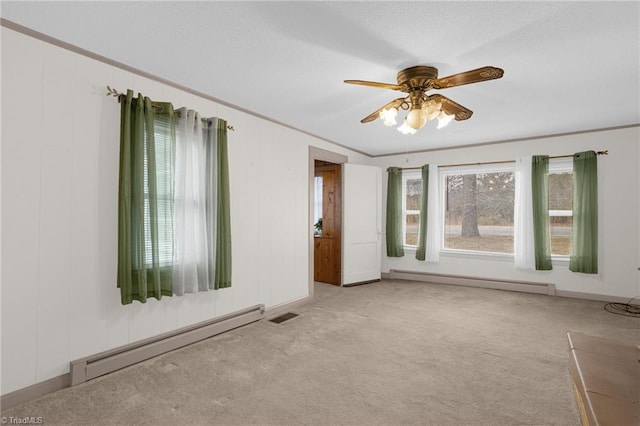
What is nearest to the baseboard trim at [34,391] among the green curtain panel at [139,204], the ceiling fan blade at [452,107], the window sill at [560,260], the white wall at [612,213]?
the green curtain panel at [139,204]

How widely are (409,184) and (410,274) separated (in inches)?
69.8

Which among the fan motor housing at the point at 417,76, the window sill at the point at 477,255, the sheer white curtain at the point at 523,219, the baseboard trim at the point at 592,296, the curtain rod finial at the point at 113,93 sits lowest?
the baseboard trim at the point at 592,296

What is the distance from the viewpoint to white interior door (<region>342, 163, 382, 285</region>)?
5590 mm

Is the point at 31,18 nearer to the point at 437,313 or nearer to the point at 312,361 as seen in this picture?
the point at 312,361

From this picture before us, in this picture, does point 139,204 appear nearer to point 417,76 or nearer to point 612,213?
point 417,76

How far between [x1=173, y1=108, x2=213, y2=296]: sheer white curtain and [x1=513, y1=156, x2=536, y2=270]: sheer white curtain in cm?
466

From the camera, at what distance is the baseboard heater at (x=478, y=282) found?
16.4 feet

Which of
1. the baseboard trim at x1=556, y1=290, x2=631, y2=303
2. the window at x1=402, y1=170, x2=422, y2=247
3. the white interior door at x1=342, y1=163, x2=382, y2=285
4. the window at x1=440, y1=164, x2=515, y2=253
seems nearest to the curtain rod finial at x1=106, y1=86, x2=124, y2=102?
the white interior door at x1=342, y1=163, x2=382, y2=285

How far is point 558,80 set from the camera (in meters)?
2.89

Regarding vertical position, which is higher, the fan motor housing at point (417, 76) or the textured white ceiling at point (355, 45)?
the textured white ceiling at point (355, 45)

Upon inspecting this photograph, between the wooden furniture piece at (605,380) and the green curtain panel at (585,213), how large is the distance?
3326 millimetres

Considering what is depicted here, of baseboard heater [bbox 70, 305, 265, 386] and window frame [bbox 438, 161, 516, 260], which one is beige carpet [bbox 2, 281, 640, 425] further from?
window frame [bbox 438, 161, 516, 260]

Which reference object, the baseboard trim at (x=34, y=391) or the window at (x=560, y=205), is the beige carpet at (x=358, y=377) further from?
the window at (x=560, y=205)

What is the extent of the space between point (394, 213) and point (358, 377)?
163 inches
